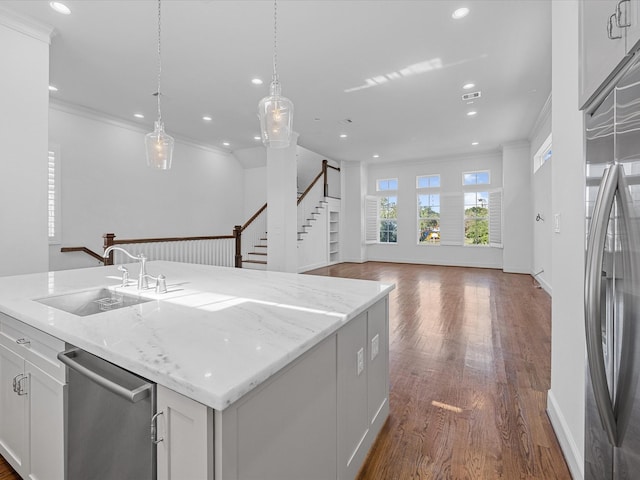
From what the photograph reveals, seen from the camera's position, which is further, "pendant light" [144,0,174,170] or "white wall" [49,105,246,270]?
"white wall" [49,105,246,270]

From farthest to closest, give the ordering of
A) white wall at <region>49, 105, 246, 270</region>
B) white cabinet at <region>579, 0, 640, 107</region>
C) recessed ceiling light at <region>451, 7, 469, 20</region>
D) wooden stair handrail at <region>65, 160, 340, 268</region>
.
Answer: white wall at <region>49, 105, 246, 270</region> < wooden stair handrail at <region>65, 160, 340, 268</region> < recessed ceiling light at <region>451, 7, 469, 20</region> < white cabinet at <region>579, 0, 640, 107</region>

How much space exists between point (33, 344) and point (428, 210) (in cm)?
932

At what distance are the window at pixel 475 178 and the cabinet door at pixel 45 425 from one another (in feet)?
31.0

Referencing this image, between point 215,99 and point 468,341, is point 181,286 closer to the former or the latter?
point 468,341

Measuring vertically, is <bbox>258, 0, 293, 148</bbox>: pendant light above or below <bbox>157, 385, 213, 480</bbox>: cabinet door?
above

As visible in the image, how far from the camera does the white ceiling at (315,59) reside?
2947 millimetres

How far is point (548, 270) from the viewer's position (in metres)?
5.54

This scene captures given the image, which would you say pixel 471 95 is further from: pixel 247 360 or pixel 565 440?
pixel 247 360

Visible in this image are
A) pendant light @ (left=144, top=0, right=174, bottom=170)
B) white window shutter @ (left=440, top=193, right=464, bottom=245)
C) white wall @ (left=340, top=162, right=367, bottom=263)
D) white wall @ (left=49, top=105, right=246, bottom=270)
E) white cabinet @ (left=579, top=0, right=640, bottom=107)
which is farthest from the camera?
white wall @ (left=340, top=162, right=367, bottom=263)

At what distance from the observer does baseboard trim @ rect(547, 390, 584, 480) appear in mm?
1467

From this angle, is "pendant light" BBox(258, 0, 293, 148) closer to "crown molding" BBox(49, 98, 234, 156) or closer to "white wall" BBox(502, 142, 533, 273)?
"crown molding" BBox(49, 98, 234, 156)

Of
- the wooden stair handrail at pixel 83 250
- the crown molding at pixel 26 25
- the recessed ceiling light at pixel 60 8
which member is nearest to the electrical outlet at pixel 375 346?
the recessed ceiling light at pixel 60 8

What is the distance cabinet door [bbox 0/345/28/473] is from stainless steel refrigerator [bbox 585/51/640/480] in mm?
2215

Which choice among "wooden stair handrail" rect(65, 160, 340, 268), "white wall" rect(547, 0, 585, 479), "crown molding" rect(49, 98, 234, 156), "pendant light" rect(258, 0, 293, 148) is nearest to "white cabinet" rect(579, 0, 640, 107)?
"white wall" rect(547, 0, 585, 479)
